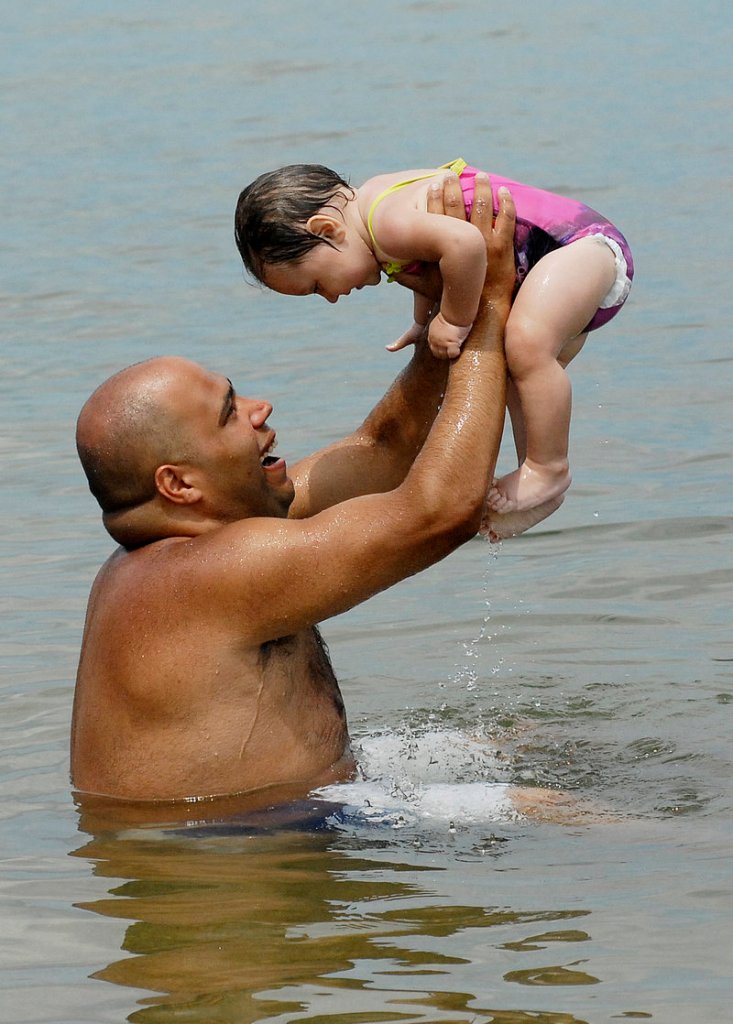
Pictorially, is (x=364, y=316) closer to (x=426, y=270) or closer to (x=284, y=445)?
(x=284, y=445)

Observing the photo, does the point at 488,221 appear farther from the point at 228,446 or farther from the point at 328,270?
the point at 228,446

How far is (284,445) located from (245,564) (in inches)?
206

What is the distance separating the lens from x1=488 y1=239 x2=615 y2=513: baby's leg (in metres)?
5.34

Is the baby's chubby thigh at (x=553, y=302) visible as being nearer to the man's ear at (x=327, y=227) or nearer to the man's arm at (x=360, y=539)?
the man's arm at (x=360, y=539)

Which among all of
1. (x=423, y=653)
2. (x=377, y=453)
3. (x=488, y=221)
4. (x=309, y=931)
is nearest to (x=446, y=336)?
(x=488, y=221)

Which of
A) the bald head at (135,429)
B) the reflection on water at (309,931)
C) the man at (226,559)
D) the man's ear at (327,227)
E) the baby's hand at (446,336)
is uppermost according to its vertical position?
the man's ear at (327,227)

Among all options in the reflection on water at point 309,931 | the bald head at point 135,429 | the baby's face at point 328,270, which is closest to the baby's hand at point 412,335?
the baby's face at point 328,270

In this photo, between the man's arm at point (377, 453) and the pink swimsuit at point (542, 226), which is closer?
the pink swimsuit at point (542, 226)

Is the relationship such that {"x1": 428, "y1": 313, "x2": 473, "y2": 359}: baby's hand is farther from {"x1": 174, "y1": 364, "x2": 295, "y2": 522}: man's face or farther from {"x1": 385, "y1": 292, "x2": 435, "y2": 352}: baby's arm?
{"x1": 174, "y1": 364, "x2": 295, "y2": 522}: man's face

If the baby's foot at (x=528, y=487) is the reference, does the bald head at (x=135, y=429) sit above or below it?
above

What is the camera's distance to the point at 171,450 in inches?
209

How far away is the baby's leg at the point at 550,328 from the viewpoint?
5340 mm

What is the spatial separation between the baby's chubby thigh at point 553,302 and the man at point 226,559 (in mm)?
63

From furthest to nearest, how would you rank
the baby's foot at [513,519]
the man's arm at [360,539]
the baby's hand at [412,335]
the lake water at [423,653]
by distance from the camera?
the baby's hand at [412,335]
the baby's foot at [513,519]
the man's arm at [360,539]
the lake water at [423,653]
